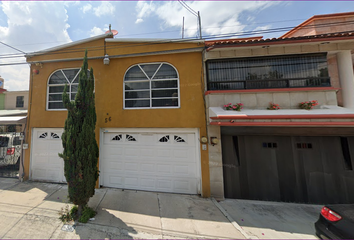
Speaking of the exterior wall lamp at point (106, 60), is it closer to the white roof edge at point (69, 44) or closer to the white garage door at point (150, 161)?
the white roof edge at point (69, 44)

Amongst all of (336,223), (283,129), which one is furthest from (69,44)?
(336,223)

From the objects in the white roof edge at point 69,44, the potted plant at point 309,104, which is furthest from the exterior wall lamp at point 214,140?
the white roof edge at point 69,44

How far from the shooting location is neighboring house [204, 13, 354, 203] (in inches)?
187

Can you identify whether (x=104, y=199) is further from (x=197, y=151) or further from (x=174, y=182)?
(x=197, y=151)

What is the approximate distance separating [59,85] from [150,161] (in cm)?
539

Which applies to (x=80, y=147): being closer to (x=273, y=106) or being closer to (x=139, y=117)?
(x=139, y=117)

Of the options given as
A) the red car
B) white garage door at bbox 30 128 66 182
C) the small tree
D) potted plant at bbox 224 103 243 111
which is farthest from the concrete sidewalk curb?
white garage door at bbox 30 128 66 182

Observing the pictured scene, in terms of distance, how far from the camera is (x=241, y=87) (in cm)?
525

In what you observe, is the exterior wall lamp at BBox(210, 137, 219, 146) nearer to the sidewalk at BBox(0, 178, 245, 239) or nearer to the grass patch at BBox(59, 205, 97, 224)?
the sidewalk at BBox(0, 178, 245, 239)

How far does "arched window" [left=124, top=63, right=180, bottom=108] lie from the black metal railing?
152cm

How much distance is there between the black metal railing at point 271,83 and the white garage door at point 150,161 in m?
2.23

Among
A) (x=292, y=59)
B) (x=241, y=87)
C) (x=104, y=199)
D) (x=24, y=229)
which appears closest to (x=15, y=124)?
(x=24, y=229)

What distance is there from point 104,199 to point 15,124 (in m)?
5.74

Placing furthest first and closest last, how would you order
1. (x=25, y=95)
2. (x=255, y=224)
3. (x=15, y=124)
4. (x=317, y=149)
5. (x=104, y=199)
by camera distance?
(x=25, y=95), (x=15, y=124), (x=317, y=149), (x=104, y=199), (x=255, y=224)
